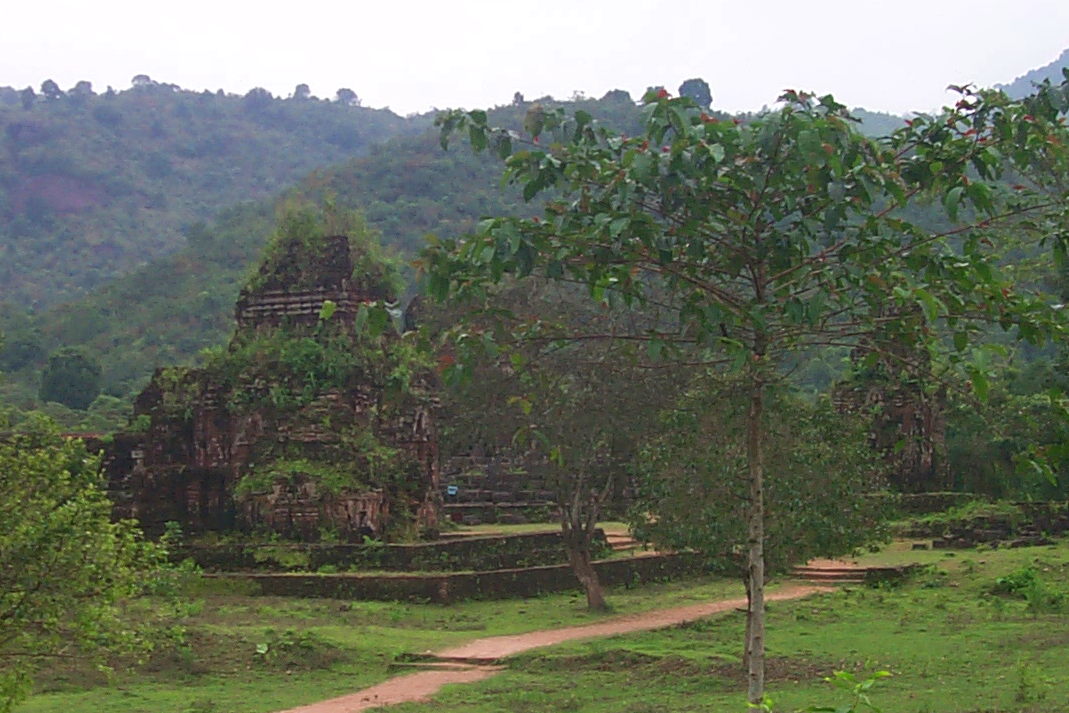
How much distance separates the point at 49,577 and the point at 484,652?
26.5 ft

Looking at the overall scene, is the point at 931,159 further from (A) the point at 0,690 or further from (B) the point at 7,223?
(B) the point at 7,223

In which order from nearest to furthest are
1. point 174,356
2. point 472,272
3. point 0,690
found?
point 472,272, point 0,690, point 174,356

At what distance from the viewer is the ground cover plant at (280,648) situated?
12.8 m

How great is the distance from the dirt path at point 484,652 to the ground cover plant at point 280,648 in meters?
0.34

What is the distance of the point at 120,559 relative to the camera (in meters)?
8.81

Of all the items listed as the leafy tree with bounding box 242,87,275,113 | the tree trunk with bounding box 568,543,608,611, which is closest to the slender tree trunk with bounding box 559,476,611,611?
the tree trunk with bounding box 568,543,608,611

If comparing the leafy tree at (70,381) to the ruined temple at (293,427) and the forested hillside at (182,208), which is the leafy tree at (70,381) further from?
the ruined temple at (293,427)

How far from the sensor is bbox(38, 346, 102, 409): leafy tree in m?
52.8

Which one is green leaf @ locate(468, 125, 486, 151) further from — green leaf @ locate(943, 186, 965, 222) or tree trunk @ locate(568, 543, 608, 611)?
tree trunk @ locate(568, 543, 608, 611)

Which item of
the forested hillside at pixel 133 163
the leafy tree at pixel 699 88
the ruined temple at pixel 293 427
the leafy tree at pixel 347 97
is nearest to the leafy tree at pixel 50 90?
the forested hillside at pixel 133 163

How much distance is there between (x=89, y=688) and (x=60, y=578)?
5.32 metres

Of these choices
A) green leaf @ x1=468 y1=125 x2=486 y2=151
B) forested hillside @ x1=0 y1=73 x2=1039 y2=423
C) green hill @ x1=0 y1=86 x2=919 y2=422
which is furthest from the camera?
forested hillside @ x1=0 y1=73 x2=1039 y2=423

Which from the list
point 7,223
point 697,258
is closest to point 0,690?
point 697,258

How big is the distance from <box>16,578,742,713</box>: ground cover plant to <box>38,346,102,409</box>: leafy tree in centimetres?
3496
